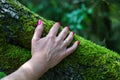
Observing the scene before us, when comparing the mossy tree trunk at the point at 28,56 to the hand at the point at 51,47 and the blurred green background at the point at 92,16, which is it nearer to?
the hand at the point at 51,47

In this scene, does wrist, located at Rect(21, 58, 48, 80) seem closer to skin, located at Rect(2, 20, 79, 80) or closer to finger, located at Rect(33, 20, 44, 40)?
skin, located at Rect(2, 20, 79, 80)

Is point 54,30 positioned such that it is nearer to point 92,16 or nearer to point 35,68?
point 35,68

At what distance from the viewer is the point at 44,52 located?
2662mm

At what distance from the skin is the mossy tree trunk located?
0.18ft

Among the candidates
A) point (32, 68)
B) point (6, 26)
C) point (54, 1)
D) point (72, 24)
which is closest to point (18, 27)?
point (6, 26)

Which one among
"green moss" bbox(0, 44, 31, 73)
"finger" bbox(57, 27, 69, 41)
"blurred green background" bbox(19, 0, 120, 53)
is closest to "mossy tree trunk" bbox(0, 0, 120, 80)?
"green moss" bbox(0, 44, 31, 73)

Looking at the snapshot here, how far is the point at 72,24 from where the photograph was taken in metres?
6.09

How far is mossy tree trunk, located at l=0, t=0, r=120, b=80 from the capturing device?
265 cm

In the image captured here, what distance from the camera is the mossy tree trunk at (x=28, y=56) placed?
8.68 ft

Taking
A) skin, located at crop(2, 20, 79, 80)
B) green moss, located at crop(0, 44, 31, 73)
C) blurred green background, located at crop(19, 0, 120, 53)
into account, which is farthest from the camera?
blurred green background, located at crop(19, 0, 120, 53)

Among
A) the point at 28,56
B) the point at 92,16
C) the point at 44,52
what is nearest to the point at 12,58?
the point at 28,56

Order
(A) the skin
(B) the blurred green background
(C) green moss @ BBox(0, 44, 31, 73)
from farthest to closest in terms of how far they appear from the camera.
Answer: (B) the blurred green background < (C) green moss @ BBox(0, 44, 31, 73) < (A) the skin

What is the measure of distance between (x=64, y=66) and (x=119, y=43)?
172 inches

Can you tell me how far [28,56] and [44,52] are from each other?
5.3 inches
